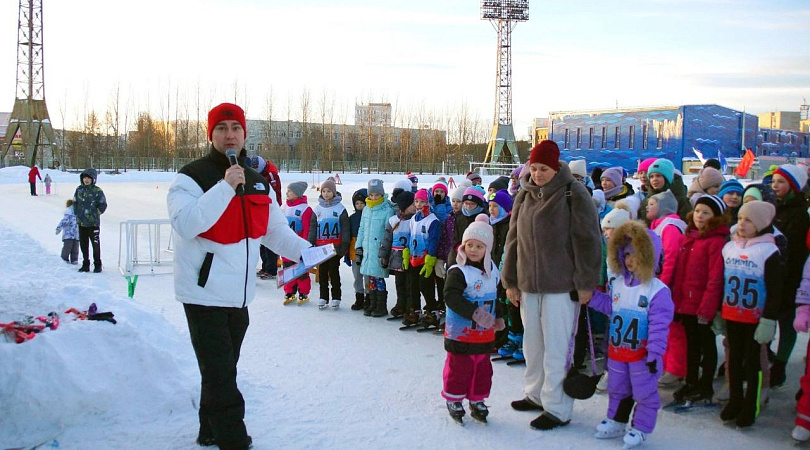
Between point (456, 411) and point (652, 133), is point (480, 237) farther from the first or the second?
point (652, 133)

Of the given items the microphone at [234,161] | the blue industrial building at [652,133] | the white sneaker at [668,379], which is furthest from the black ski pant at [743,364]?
the blue industrial building at [652,133]

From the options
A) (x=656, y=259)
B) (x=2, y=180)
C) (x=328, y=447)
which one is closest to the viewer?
(x=328, y=447)

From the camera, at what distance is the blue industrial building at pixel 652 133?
4378cm

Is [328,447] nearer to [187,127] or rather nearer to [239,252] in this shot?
[239,252]

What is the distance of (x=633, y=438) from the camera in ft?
14.1

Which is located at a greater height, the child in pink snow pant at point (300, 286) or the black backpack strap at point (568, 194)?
the black backpack strap at point (568, 194)

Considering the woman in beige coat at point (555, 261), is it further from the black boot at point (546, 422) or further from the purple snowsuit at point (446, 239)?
the purple snowsuit at point (446, 239)

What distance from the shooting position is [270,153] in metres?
62.4

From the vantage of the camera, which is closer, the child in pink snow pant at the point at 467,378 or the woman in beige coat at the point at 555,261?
the woman in beige coat at the point at 555,261

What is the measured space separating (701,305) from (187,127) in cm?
6382

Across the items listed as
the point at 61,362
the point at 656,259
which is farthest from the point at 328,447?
the point at 656,259

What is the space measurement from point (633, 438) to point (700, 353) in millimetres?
1414

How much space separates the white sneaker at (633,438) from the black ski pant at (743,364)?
3.17ft

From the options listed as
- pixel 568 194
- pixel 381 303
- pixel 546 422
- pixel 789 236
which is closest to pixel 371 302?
pixel 381 303
